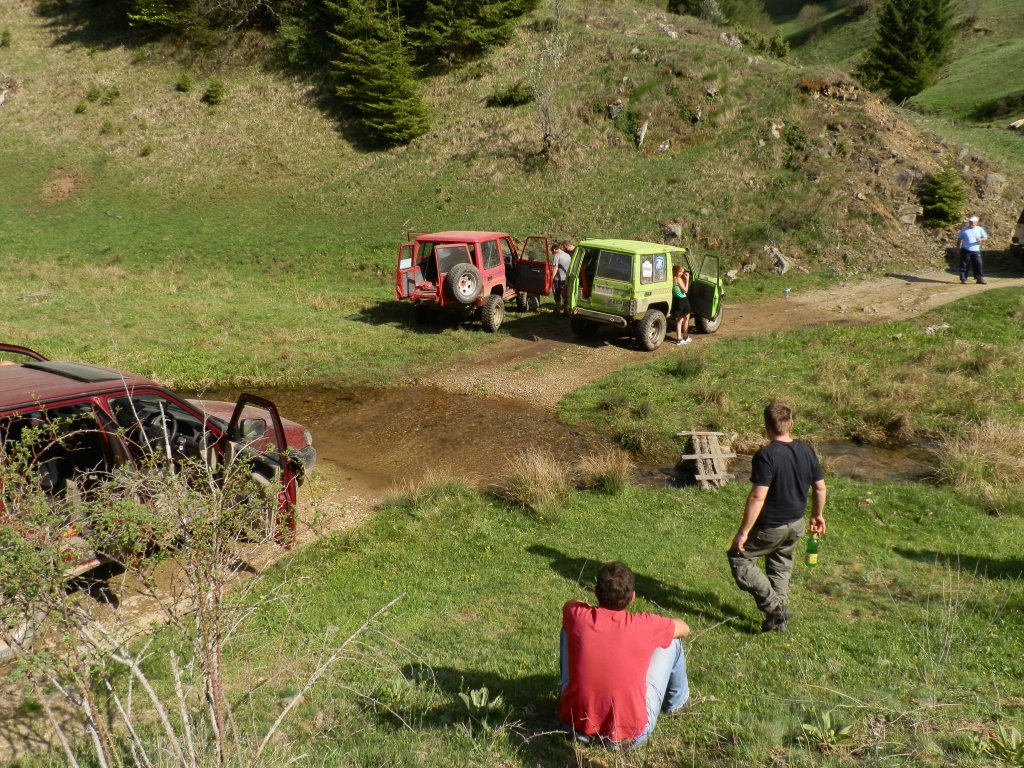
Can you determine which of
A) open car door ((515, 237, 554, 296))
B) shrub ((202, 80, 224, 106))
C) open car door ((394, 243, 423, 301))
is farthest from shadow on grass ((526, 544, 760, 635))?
shrub ((202, 80, 224, 106))

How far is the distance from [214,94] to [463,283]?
1043 inches

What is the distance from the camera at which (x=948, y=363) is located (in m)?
12.3

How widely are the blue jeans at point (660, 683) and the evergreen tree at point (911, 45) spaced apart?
141ft

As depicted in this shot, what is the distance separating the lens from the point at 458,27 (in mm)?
33188

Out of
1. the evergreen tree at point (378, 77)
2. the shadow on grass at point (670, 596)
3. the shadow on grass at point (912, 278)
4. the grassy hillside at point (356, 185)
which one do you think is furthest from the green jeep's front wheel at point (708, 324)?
the evergreen tree at point (378, 77)

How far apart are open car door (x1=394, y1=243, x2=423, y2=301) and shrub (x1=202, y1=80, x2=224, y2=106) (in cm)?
2465

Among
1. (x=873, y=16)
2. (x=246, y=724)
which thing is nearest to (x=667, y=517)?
(x=246, y=724)

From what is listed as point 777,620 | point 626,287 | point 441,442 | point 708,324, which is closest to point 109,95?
point 626,287

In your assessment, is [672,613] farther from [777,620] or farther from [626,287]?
[626,287]

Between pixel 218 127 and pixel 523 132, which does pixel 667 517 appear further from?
pixel 218 127

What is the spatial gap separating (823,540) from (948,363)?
707 cm

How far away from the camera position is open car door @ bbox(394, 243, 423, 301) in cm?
1575

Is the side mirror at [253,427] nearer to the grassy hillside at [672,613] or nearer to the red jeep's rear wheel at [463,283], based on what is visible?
the grassy hillside at [672,613]

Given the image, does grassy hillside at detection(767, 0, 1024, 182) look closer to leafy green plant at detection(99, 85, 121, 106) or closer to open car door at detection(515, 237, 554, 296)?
open car door at detection(515, 237, 554, 296)
